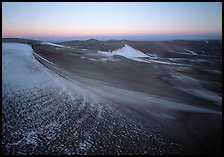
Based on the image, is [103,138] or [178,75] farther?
[178,75]

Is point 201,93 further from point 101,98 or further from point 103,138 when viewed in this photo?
point 103,138

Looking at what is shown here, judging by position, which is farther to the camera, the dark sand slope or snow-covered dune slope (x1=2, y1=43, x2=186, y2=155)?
the dark sand slope

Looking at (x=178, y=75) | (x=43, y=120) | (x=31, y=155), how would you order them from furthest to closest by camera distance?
(x=178, y=75), (x=43, y=120), (x=31, y=155)

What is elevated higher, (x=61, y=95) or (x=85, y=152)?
(x=61, y=95)

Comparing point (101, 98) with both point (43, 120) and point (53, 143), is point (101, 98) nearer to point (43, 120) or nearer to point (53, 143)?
point (43, 120)

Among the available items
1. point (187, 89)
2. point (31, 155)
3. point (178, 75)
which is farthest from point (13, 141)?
point (178, 75)

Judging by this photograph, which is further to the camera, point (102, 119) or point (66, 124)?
point (102, 119)

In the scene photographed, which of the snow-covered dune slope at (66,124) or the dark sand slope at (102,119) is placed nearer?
the snow-covered dune slope at (66,124)

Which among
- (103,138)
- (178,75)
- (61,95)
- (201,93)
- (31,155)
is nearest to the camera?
(31,155)

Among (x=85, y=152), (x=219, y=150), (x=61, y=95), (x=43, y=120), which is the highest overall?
(x=61, y=95)
